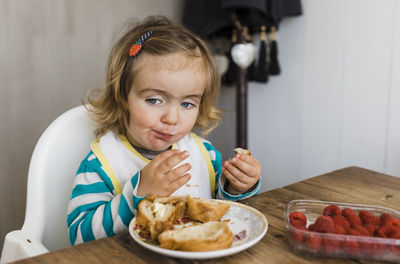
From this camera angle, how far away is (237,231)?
0.68m

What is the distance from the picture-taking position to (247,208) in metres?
0.75

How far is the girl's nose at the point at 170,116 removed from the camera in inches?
36.7

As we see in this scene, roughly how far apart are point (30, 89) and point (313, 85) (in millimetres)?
1334

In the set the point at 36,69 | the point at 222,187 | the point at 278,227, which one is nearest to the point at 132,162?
the point at 222,187

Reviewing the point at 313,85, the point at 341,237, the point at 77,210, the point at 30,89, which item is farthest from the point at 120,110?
the point at 313,85

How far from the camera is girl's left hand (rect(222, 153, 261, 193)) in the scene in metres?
0.90

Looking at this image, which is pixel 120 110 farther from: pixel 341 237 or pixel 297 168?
pixel 297 168

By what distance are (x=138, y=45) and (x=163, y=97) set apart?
0.54 feet

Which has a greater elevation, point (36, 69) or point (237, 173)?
point (36, 69)

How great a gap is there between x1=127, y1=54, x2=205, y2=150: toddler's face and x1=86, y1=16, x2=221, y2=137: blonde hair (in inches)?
1.1

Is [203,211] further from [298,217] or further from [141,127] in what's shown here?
[141,127]

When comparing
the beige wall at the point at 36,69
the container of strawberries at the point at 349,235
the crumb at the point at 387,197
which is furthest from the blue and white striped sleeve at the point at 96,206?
the beige wall at the point at 36,69

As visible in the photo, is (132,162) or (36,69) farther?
(36,69)

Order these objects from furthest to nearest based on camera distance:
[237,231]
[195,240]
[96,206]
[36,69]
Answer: [36,69], [96,206], [237,231], [195,240]
